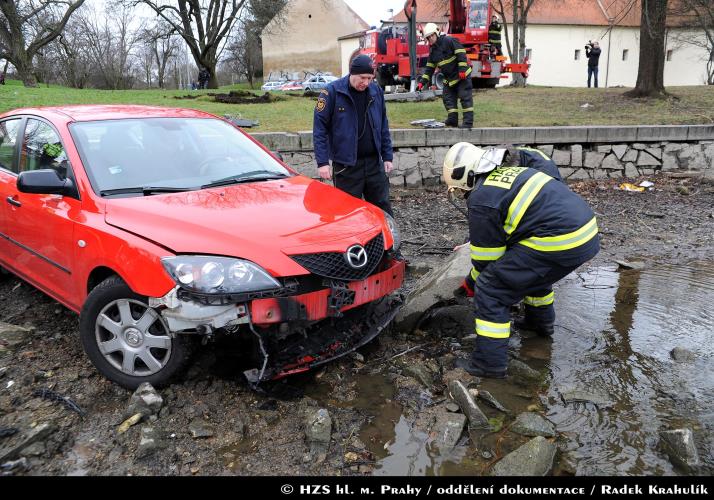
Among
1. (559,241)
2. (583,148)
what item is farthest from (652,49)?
(559,241)

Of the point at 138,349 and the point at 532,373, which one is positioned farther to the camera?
the point at 532,373

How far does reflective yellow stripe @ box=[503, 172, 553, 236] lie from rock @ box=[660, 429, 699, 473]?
4.28ft

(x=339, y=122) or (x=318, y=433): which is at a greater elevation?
(x=339, y=122)

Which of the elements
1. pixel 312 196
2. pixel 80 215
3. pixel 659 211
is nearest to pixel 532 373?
pixel 312 196

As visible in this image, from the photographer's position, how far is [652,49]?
11.5 m

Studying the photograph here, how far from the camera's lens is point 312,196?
3525 millimetres

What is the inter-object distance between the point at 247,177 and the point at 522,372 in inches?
86.8

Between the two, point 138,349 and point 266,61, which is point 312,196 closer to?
point 138,349

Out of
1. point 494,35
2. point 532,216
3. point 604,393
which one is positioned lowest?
point 604,393

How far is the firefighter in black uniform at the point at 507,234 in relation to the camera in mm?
3084

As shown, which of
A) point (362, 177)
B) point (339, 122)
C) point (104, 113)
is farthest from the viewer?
point (362, 177)

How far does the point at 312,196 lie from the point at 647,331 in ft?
8.52

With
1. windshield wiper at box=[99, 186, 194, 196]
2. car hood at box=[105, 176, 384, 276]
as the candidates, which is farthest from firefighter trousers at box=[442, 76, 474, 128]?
windshield wiper at box=[99, 186, 194, 196]

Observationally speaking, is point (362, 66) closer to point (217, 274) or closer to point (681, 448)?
point (217, 274)
